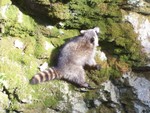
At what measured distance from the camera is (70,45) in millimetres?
7227

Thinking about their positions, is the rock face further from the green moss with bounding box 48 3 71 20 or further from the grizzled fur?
the grizzled fur

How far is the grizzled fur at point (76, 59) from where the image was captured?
707 centimetres

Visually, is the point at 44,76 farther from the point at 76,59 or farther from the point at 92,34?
the point at 92,34

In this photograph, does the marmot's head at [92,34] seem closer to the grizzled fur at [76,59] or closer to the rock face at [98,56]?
the grizzled fur at [76,59]

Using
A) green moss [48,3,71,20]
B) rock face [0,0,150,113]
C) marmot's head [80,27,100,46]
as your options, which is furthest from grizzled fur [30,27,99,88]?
green moss [48,3,71,20]

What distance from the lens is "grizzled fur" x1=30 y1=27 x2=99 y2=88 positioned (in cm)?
707

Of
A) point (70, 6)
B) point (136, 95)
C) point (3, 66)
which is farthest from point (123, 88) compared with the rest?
point (3, 66)

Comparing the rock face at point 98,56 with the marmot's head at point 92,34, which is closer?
the rock face at point 98,56

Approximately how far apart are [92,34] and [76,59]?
1.83ft

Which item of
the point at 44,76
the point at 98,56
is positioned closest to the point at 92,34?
the point at 98,56

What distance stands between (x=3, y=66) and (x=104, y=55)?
1879mm

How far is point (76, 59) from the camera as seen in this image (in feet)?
23.7

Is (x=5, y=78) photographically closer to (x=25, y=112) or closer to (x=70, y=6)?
(x=25, y=112)

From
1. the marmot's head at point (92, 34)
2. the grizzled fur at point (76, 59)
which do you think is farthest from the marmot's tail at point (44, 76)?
the marmot's head at point (92, 34)
